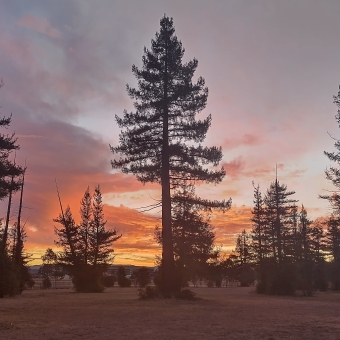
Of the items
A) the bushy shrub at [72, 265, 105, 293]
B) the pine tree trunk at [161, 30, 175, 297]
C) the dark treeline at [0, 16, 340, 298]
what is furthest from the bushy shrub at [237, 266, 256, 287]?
the pine tree trunk at [161, 30, 175, 297]

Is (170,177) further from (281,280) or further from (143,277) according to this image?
(143,277)

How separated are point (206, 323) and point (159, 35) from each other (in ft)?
61.1

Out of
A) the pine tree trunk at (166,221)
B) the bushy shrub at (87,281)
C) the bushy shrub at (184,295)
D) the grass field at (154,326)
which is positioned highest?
the pine tree trunk at (166,221)

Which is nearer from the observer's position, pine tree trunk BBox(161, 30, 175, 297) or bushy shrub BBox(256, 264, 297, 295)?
pine tree trunk BBox(161, 30, 175, 297)

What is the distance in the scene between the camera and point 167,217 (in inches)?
902

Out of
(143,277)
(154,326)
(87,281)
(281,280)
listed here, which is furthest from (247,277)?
(154,326)

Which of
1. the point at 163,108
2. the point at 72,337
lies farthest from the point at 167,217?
the point at 72,337

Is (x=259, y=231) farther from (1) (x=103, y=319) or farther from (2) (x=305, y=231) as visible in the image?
(1) (x=103, y=319)

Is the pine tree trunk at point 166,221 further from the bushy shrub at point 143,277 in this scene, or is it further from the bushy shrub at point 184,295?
the bushy shrub at point 143,277

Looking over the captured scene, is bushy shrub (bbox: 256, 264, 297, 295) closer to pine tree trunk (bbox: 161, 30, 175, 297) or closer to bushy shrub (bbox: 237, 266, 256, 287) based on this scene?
pine tree trunk (bbox: 161, 30, 175, 297)

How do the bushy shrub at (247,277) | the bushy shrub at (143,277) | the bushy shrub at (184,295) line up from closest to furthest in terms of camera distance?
the bushy shrub at (184,295) < the bushy shrub at (143,277) < the bushy shrub at (247,277)

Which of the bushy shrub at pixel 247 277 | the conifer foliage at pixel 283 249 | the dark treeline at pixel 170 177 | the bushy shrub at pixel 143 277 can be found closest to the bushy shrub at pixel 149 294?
the dark treeline at pixel 170 177

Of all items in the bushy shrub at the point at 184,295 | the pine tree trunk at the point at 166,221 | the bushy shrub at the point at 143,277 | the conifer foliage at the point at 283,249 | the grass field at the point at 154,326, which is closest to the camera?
the grass field at the point at 154,326

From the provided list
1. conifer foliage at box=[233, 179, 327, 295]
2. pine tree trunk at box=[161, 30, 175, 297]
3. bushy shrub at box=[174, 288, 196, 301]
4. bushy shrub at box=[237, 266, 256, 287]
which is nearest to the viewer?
bushy shrub at box=[174, 288, 196, 301]
